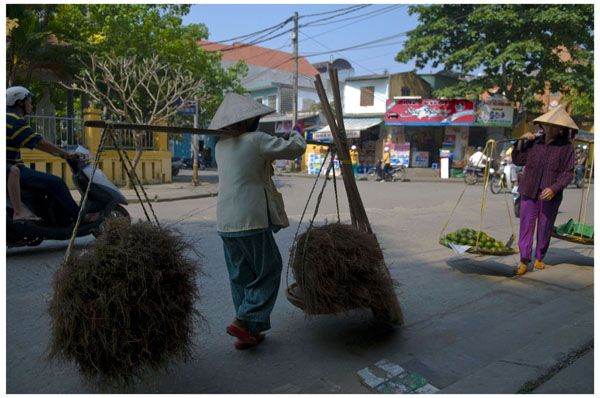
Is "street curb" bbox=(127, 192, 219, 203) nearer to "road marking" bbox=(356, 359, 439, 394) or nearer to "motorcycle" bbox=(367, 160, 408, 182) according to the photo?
"road marking" bbox=(356, 359, 439, 394)

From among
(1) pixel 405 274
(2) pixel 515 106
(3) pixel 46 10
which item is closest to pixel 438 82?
(2) pixel 515 106

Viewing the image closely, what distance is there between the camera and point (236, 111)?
2961 millimetres

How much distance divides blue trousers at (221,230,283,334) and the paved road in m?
0.25

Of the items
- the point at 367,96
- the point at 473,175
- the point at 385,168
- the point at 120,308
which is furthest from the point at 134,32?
the point at 120,308

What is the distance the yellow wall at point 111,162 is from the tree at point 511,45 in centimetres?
1207

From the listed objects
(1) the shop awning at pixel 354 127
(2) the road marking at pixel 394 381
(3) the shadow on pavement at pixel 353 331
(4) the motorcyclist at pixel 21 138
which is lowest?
(2) the road marking at pixel 394 381

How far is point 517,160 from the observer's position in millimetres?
5223

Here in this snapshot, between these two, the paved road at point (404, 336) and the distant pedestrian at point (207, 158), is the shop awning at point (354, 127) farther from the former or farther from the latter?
the paved road at point (404, 336)

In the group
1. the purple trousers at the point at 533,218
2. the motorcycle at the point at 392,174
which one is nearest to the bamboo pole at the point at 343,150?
the purple trousers at the point at 533,218

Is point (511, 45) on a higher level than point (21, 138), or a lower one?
higher

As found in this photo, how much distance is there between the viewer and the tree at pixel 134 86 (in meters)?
13.5

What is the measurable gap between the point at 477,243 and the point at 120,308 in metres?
3.57

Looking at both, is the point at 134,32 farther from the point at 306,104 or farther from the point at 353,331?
the point at 306,104

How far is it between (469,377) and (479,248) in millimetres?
2303
